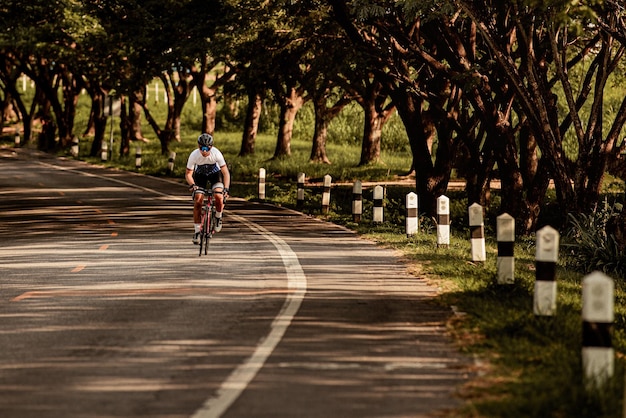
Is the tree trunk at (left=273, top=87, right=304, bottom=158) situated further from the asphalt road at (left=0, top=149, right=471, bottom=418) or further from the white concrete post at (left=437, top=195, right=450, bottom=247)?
the white concrete post at (left=437, top=195, right=450, bottom=247)

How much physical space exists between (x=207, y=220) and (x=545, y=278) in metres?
8.12

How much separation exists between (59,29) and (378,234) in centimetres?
2961

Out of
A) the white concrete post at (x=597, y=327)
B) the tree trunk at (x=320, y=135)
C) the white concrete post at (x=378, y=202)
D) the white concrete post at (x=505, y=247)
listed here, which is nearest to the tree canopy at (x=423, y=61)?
the tree trunk at (x=320, y=135)

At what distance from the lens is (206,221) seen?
18.8m

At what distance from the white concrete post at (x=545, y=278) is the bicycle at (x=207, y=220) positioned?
7.91 meters

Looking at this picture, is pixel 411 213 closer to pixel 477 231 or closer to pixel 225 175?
pixel 225 175

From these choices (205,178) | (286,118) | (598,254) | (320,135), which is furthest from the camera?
(286,118)

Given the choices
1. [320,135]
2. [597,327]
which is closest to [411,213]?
[597,327]

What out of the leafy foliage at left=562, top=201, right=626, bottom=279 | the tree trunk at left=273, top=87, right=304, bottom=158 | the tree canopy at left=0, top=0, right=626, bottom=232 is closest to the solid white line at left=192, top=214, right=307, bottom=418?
the tree canopy at left=0, top=0, right=626, bottom=232

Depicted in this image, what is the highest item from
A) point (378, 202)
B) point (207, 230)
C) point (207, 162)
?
point (207, 162)

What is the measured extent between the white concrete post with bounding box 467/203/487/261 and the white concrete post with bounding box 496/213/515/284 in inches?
105

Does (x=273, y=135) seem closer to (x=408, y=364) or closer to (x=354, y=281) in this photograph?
(x=354, y=281)

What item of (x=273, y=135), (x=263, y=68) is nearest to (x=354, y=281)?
(x=263, y=68)

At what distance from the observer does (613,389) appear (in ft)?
27.5
